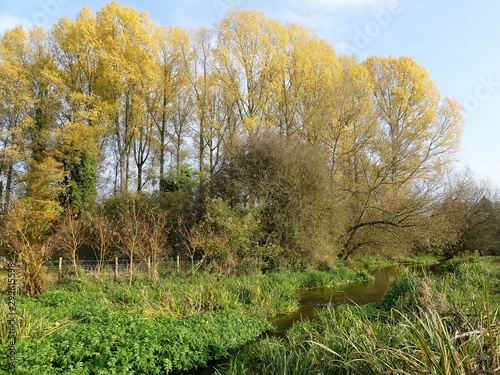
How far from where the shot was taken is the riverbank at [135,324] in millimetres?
6484

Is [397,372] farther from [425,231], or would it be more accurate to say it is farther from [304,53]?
[304,53]

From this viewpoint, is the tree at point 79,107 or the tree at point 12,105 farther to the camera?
the tree at point 79,107

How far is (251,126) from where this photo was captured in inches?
934

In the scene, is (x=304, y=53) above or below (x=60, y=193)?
above

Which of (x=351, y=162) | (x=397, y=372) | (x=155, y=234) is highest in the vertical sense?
(x=351, y=162)

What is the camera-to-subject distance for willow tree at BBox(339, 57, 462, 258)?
77.1 feet

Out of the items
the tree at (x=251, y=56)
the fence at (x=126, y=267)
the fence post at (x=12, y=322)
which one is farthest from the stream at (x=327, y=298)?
the tree at (x=251, y=56)

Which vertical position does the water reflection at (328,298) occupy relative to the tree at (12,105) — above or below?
below

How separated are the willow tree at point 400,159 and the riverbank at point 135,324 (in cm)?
1236

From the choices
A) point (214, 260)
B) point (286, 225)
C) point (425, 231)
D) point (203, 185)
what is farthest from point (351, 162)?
point (214, 260)

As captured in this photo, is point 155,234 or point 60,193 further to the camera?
point 60,193

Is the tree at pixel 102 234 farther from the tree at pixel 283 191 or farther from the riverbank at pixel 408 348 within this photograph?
the riverbank at pixel 408 348

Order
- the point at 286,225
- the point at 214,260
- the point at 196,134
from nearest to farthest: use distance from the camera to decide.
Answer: the point at 214,260 < the point at 286,225 < the point at 196,134

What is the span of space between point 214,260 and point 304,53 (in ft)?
Answer: 50.1
